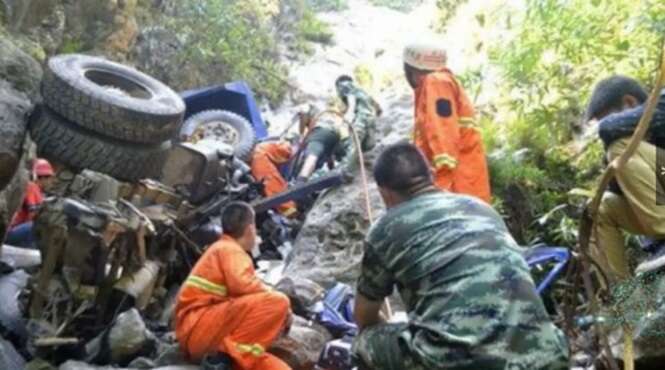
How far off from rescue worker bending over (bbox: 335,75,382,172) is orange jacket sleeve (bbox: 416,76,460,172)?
89.4 inches

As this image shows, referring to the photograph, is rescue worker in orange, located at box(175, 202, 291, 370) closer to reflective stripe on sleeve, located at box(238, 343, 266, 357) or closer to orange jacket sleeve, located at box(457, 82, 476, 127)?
reflective stripe on sleeve, located at box(238, 343, 266, 357)

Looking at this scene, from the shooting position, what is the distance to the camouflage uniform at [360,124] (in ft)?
25.6

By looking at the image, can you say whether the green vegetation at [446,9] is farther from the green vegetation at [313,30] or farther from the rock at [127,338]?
the rock at [127,338]

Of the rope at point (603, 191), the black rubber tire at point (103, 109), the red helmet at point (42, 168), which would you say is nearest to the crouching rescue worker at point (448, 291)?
the rope at point (603, 191)

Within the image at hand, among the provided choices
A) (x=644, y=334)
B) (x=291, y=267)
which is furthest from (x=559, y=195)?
(x=644, y=334)

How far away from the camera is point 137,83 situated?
26.2 ft

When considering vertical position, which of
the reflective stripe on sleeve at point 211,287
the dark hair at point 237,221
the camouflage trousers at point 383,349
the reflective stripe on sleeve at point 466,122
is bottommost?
the reflective stripe on sleeve at point 211,287

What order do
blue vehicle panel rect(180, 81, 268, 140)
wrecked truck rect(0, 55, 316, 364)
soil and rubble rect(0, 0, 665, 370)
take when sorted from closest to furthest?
1. soil and rubble rect(0, 0, 665, 370)
2. wrecked truck rect(0, 55, 316, 364)
3. blue vehicle panel rect(180, 81, 268, 140)

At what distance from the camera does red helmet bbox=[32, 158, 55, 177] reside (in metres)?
6.97

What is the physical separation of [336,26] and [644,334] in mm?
17732

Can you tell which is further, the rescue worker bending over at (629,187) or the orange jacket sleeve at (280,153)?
the orange jacket sleeve at (280,153)

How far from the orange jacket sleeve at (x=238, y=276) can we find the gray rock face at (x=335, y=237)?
155 cm

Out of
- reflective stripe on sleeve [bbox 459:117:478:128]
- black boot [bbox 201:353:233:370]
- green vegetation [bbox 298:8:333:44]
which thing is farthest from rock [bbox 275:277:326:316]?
green vegetation [bbox 298:8:333:44]

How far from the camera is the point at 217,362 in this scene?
4.62m
